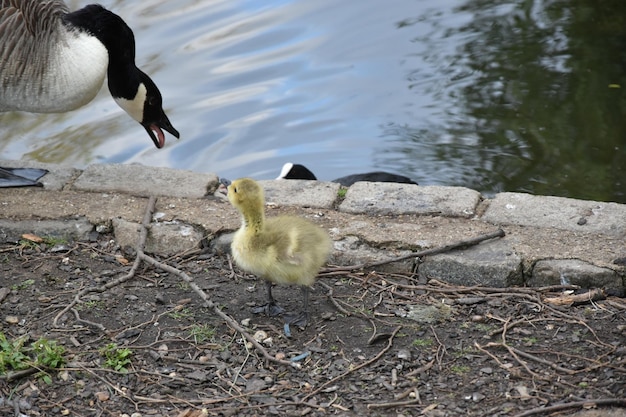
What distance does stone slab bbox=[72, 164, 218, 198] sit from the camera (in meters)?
5.32

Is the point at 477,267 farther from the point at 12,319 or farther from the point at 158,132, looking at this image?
the point at 158,132

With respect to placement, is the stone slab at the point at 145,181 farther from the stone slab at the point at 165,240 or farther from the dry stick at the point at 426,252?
the dry stick at the point at 426,252

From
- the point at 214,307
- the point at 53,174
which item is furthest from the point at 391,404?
the point at 53,174

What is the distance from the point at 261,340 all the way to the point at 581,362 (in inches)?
51.6

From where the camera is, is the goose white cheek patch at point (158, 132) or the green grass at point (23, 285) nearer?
the green grass at point (23, 285)

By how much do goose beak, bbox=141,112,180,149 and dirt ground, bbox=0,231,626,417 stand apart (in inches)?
62.2

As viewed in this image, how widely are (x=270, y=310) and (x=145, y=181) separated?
61.1 inches

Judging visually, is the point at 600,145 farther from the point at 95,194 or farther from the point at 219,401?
the point at 219,401

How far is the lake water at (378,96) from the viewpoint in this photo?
808cm

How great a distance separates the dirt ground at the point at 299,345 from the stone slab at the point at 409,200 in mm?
585

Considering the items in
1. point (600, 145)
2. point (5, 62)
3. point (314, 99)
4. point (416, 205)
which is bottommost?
point (600, 145)

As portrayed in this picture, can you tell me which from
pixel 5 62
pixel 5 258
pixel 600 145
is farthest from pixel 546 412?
pixel 600 145

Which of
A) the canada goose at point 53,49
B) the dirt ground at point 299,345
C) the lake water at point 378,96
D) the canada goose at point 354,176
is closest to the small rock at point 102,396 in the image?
the dirt ground at point 299,345

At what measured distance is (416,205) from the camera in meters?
5.06
